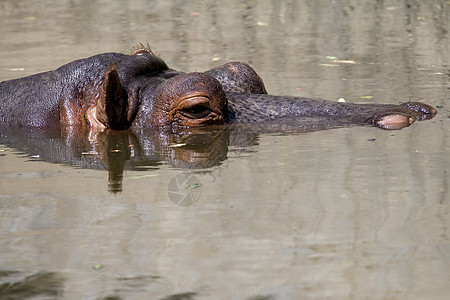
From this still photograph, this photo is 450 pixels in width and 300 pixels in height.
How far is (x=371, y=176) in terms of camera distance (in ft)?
17.9

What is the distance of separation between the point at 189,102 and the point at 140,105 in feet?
1.71

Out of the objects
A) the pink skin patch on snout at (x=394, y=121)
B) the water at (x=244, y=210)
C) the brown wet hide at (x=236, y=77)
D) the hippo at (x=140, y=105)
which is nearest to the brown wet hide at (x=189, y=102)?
the hippo at (x=140, y=105)

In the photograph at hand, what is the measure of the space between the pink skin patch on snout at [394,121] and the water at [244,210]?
0.14m

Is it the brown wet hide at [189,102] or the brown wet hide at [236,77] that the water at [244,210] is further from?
the brown wet hide at [236,77]

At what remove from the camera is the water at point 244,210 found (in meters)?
3.97

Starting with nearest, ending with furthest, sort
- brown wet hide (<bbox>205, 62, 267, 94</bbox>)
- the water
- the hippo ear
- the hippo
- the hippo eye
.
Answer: the water, the hippo ear, the hippo, the hippo eye, brown wet hide (<bbox>205, 62, 267, 94</bbox>)

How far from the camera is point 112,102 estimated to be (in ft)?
23.2

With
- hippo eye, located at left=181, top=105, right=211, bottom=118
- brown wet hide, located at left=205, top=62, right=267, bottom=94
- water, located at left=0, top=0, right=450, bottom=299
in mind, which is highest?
brown wet hide, located at left=205, top=62, right=267, bottom=94

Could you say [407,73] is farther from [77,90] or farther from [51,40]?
[51,40]

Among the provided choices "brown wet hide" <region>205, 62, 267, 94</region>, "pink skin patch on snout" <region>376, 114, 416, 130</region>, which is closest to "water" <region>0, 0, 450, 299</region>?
"pink skin patch on snout" <region>376, 114, 416, 130</region>

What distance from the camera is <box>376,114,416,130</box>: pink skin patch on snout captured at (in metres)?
6.82

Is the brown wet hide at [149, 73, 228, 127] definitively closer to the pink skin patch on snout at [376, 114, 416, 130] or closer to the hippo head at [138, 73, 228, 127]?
the hippo head at [138, 73, 228, 127]

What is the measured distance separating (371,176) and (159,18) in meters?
9.45

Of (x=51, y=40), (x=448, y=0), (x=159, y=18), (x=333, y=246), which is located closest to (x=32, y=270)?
(x=333, y=246)
